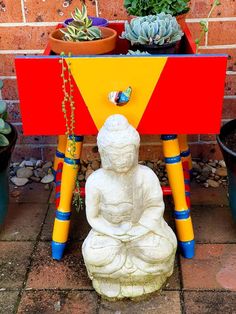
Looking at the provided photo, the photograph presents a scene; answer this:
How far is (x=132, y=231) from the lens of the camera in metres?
1.70

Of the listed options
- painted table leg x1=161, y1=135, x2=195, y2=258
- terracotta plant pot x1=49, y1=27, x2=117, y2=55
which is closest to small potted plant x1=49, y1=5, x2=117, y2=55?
terracotta plant pot x1=49, y1=27, x2=117, y2=55

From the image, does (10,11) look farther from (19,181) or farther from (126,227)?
(126,227)

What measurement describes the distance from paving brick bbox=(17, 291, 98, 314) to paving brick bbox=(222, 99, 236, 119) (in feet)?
3.38

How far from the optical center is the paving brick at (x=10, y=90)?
2.31 metres

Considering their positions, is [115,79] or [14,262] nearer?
[115,79]

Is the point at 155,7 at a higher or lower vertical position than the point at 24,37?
higher

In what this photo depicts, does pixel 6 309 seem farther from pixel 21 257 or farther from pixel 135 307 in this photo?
pixel 135 307

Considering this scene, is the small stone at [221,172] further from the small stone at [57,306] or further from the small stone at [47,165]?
the small stone at [57,306]

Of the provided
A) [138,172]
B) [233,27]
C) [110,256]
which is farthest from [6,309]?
[233,27]

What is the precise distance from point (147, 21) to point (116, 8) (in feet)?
1.64

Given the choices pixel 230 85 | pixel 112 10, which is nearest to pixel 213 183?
pixel 230 85

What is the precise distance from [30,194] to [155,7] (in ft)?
3.31

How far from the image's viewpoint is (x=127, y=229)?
1.70 metres

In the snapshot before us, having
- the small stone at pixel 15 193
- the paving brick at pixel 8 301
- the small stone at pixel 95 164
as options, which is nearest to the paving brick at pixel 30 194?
the small stone at pixel 15 193
